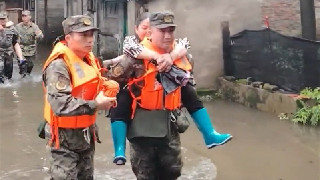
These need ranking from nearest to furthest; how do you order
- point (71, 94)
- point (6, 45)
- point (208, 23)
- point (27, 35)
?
point (71, 94)
point (208, 23)
point (6, 45)
point (27, 35)

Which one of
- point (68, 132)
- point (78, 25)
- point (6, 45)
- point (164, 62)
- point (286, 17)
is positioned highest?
point (286, 17)

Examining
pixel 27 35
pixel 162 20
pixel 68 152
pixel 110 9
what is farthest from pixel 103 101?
pixel 110 9

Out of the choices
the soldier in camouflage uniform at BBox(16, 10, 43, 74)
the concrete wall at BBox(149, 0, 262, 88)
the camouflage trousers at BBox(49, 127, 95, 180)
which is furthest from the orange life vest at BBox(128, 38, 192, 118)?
the soldier in camouflage uniform at BBox(16, 10, 43, 74)

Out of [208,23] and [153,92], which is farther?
[208,23]

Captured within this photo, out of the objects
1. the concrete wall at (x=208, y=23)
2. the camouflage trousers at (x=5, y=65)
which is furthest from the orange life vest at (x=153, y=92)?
the camouflage trousers at (x=5, y=65)

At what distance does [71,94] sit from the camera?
422 cm

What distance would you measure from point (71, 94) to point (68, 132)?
332mm

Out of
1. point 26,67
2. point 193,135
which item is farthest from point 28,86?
point 193,135

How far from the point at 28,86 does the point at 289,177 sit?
830cm

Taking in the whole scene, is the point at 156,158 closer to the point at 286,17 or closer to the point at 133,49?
the point at 133,49

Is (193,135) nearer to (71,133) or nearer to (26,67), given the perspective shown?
(71,133)

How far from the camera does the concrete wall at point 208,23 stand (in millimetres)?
11461

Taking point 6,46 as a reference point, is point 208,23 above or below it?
above

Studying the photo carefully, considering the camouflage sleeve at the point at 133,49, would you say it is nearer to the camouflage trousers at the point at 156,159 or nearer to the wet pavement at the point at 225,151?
the camouflage trousers at the point at 156,159
